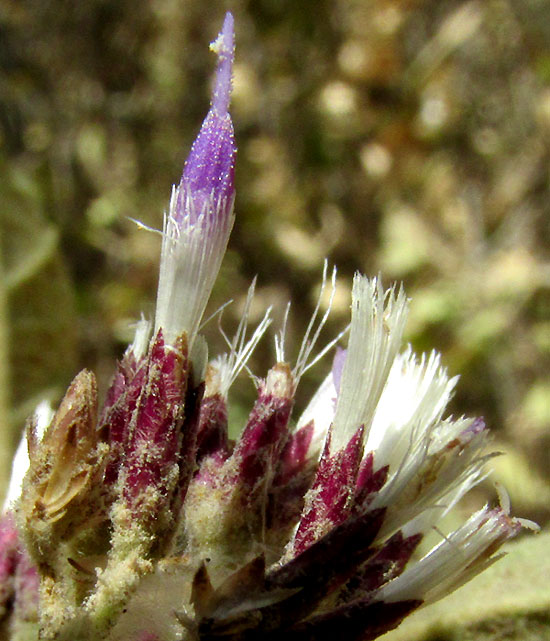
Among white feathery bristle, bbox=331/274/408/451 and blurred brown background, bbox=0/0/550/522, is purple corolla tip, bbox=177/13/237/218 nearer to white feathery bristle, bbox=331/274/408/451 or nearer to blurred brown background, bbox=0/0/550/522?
white feathery bristle, bbox=331/274/408/451

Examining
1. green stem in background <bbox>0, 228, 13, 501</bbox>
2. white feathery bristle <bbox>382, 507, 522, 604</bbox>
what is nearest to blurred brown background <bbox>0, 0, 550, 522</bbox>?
green stem in background <bbox>0, 228, 13, 501</bbox>

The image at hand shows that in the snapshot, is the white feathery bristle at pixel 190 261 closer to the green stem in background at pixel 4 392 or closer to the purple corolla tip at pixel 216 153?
the purple corolla tip at pixel 216 153

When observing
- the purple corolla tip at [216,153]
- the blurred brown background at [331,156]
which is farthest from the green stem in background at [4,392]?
the purple corolla tip at [216,153]

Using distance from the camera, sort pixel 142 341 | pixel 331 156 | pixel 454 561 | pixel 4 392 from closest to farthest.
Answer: pixel 454 561
pixel 142 341
pixel 4 392
pixel 331 156

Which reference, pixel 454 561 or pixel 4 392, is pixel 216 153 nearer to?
pixel 454 561

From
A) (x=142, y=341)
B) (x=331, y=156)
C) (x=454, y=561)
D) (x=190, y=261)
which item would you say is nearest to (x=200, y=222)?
(x=190, y=261)

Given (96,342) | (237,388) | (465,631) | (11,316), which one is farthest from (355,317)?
(96,342)
